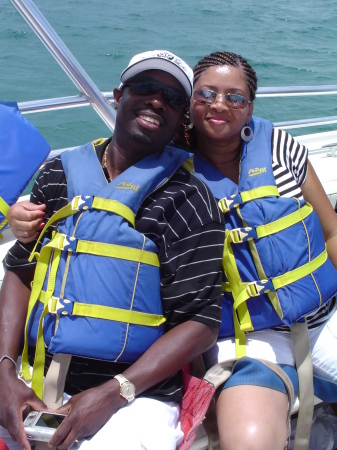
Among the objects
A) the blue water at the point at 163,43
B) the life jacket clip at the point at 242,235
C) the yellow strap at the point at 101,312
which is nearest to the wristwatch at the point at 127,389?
the yellow strap at the point at 101,312

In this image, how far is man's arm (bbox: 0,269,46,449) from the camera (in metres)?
1.59

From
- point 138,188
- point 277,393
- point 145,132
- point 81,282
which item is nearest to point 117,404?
point 81,282

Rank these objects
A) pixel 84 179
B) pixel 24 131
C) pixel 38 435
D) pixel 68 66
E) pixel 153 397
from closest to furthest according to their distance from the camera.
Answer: pixel 38 435
pixel 153 397
pixel 84 179
pixel 24 131
pixel 68 66

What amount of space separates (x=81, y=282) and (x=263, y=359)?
2.20 feet

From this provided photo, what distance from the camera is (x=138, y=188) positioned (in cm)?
172

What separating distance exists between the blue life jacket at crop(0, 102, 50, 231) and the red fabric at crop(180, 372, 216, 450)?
0.96 meters

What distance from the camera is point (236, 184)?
2.00 metres

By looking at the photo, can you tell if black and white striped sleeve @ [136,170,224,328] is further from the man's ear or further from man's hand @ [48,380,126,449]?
the man's ear

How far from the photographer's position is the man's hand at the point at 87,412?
1489 mm

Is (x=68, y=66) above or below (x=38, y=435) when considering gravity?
above

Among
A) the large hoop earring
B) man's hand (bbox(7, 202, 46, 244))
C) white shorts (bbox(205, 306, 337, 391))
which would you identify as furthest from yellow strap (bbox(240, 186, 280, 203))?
man's hand (bbox(7, 202, 46, 244))

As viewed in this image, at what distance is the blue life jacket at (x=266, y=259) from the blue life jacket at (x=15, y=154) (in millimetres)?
752

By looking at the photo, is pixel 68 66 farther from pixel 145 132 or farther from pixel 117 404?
pixel 117 404

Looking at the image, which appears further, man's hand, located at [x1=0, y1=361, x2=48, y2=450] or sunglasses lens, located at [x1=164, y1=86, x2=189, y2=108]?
sunglasses lens, located at [x1=164, y1=86, x2=189, y2=108]
